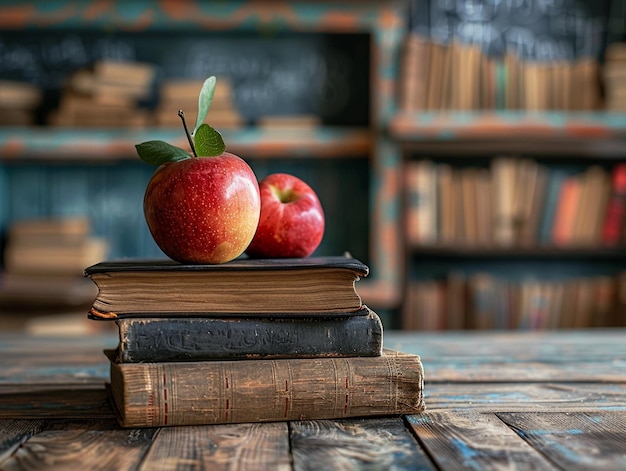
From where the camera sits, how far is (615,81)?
9.07ft

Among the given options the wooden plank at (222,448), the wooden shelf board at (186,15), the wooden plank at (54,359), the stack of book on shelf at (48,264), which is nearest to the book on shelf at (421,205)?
the wooden shelf board at (186,15)

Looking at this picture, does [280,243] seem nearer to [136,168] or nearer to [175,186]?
[175,186]

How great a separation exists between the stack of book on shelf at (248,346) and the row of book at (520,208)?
2082 mm

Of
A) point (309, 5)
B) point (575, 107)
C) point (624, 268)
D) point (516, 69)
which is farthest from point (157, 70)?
point (624, 268)

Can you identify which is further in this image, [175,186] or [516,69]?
[516,69]

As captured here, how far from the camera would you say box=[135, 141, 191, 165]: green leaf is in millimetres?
783

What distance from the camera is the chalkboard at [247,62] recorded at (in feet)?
9.88

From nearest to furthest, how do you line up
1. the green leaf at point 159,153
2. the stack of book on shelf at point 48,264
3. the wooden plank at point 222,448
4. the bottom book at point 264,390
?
the wooden plank at point 222,448 < the bottom book at point 264,390 < the green leaf at point 159,153 < the stack of book on shelf at point 48,264

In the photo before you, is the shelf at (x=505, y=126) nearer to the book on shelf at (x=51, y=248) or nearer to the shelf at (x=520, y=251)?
the shelf at (x=520, y=251)

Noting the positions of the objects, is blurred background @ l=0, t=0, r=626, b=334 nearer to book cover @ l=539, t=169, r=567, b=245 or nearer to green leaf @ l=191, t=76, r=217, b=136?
book cover @ l=539, t=169, r=567, b=245

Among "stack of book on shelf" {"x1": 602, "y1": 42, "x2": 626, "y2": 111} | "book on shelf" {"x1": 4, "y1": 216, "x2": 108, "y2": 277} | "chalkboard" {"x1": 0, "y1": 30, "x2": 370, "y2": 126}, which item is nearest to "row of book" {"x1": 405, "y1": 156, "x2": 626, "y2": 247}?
"stack of book on shelf" {"x1": 602, "y1": 42, "x2": 626, "y2": 111}

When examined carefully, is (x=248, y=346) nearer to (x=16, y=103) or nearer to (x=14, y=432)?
(x=14, y=432)

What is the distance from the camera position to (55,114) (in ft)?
9.44

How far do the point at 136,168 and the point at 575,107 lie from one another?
1.70 m
